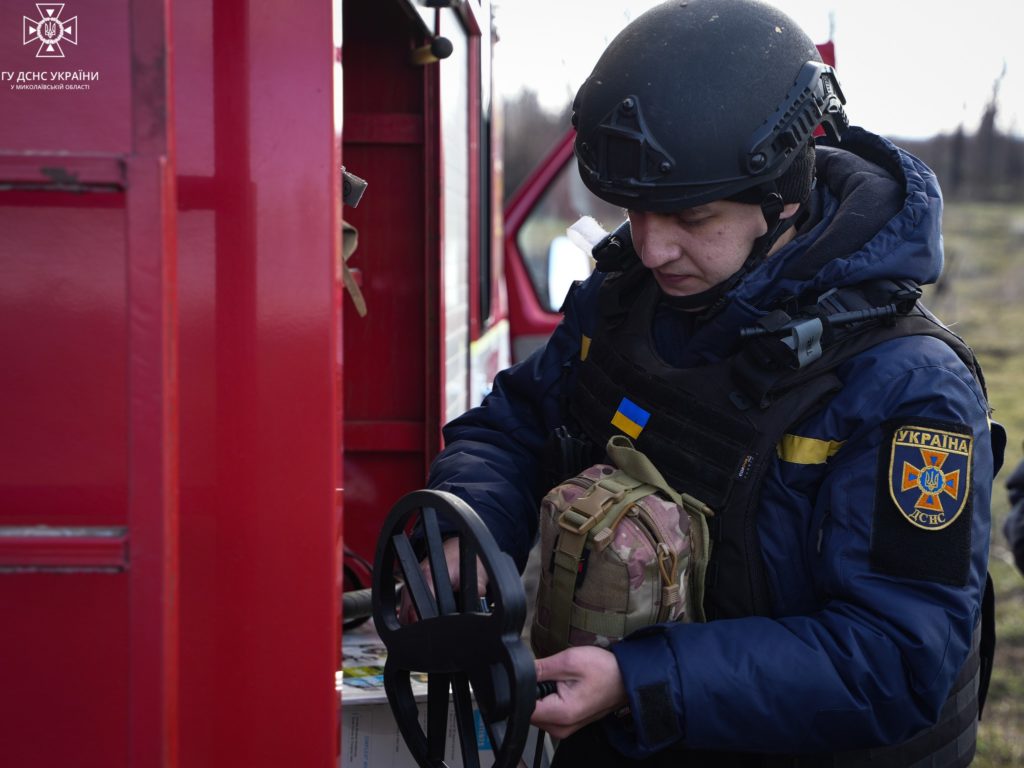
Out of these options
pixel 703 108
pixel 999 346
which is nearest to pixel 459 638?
pixel 703 108

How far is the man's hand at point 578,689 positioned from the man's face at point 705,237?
2.02 feet

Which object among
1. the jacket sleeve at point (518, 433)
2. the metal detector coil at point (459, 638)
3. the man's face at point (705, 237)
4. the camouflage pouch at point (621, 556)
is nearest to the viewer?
the metal detector coil at point (459, 638)

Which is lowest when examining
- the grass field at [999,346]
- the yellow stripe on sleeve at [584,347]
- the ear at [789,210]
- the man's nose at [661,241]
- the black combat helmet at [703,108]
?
the grass field at [999,346]

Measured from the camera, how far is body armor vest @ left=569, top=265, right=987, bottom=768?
1600 millimetres

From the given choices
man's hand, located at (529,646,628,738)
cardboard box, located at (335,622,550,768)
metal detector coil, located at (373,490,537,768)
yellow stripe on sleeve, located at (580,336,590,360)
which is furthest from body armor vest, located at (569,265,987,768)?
cardboard box, located at (335,622,550,768)

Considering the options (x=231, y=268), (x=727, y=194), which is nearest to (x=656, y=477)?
(x=727, y=194)

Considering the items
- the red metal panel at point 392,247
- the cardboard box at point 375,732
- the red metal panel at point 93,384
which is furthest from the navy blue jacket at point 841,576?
the red metal panel at point 392,247

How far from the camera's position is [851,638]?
147cm

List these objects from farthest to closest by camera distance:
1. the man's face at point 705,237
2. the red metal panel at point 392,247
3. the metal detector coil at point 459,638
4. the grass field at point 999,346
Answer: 1. the grass field at point 999,346
2. the red metal panel at point 392,247
3. the man's face at point 705,237
4. the metal detector coil at point 459,638

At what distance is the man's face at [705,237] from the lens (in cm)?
171

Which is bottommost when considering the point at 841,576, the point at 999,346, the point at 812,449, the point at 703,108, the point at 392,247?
the point at 999,346

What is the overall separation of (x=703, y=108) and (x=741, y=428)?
1.60ft

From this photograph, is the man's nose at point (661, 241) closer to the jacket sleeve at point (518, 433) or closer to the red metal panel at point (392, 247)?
the jacket sleeve at point (518, 433)

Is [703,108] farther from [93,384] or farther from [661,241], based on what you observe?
[93,384]
